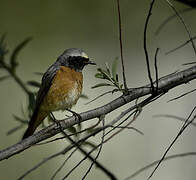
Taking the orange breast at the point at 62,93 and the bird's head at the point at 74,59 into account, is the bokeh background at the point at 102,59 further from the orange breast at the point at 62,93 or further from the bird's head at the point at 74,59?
the orange breast at the point at 62,93

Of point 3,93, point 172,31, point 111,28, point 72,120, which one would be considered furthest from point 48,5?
point 72,120

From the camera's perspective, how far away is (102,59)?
3648 mm

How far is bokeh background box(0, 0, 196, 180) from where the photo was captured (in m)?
3.65

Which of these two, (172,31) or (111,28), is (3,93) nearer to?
(111,28)

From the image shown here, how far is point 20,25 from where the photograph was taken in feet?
12.1

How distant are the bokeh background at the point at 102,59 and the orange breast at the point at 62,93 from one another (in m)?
1.02

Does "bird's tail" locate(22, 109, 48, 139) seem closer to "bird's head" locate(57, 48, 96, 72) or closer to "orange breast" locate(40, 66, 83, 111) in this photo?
"orange breast" locate(40, 66, 83, 111)

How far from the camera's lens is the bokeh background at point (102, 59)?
12.0 ft

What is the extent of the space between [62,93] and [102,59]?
114 cm

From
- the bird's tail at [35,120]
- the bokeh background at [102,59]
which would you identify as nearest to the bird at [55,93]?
the bird's tail at [35,120]

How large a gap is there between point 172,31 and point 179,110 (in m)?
0.68

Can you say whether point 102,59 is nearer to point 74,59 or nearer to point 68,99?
point 74,59

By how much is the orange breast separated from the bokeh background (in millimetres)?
1021

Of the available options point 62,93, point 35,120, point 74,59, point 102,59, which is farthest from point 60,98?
point 102,59
